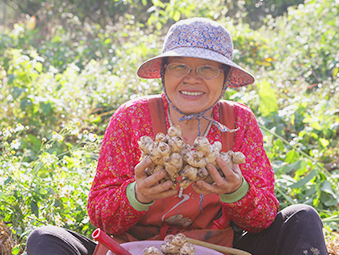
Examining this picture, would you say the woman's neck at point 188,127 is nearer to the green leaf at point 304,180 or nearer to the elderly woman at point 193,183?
the elderly woman at point 193,183

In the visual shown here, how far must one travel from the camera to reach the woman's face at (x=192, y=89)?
172 centimetres

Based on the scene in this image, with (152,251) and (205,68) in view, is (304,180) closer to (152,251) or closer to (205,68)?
(205,68)

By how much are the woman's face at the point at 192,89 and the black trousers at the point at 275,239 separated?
0.65 meters

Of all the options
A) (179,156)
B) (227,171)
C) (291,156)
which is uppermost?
(179,156)

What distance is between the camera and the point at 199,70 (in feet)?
5.66

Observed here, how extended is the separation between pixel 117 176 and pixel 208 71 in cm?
65

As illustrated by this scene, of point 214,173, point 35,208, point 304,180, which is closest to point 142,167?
point 214,173

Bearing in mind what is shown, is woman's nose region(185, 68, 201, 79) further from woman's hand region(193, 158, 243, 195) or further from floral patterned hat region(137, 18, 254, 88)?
woman's hand region(193, 158, 243, 195)

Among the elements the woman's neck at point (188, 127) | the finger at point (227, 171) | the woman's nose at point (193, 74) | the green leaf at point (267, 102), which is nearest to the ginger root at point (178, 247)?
the finger at point (227, 171)

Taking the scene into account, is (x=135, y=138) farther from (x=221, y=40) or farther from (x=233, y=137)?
(x=221, y=40)

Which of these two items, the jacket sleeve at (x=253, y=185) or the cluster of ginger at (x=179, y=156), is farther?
the jacket sleeve at (x=253, y=185)

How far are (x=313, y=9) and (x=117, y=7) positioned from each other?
4473 mm

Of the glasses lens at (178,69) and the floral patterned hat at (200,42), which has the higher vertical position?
the floral patterned hat at (200,42)

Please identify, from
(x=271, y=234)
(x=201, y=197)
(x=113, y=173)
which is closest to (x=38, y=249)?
(x=113, y=173)
